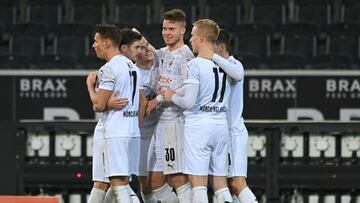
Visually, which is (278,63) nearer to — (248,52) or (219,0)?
(248,52)

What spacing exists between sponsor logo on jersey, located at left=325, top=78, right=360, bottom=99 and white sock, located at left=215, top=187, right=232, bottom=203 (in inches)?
185

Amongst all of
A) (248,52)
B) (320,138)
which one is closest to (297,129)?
(320,138)

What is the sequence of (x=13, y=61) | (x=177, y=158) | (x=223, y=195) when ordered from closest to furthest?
(x=223, y=195), (x=177, y=158), (x=13, y=61)

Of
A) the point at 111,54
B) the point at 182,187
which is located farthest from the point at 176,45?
the point at 182,187

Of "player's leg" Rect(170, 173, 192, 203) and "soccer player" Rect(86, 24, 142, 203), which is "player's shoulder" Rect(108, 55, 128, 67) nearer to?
"soccer player" Rect(86, 24, 142, 203)

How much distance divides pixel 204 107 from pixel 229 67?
0.40 meters

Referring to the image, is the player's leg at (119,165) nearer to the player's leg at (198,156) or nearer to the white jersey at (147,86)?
the player's leg at (198,156)

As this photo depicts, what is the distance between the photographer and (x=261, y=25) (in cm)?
1714

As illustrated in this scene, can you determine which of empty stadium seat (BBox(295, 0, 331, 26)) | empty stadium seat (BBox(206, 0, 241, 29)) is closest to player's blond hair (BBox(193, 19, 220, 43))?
empty stadium seat (BBox(206, 0, 241, 29))

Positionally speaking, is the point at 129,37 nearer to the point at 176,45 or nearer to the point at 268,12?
the point at 176,45

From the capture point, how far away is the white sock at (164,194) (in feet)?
33.1

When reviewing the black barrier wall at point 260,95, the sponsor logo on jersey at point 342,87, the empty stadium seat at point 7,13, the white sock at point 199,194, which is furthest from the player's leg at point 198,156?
the empty stadium seat at point 7,13

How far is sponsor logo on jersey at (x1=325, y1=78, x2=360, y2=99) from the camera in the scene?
1415 cm

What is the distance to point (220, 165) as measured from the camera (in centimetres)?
977
